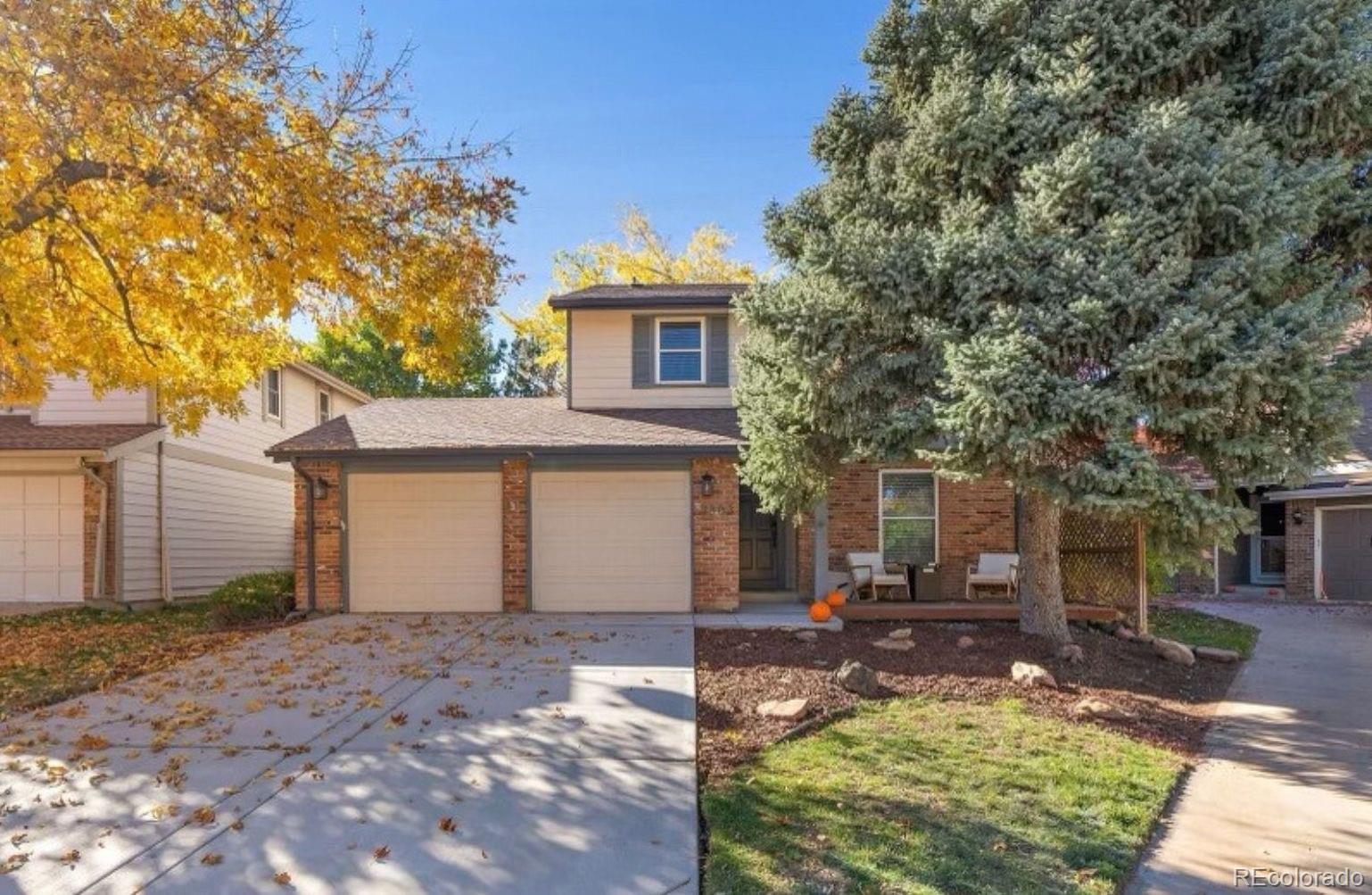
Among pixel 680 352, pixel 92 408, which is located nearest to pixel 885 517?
pixel 680 352

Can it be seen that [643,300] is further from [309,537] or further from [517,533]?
[309,537]

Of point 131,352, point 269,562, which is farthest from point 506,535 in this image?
point 269,562

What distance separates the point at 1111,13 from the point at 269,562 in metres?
17.6

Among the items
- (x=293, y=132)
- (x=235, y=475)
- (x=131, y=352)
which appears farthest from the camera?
(x=235, y=475)

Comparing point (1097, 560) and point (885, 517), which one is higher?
point (885, 517)

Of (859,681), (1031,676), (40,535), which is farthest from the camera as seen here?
(40,535)

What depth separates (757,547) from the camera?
45.5ft

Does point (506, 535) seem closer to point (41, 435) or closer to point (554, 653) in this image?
point (554, 653)

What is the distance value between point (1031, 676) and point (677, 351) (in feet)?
24.5

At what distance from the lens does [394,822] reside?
413 centimetres

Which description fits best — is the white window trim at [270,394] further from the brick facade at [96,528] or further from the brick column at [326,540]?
the brick column at [326,540]

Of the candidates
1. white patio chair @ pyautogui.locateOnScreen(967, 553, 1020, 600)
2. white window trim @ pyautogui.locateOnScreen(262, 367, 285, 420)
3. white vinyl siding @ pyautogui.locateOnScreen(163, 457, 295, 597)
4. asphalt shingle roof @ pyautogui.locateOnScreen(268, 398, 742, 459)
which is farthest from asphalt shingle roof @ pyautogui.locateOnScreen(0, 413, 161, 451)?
white patio chair @ pyautogui.locateOnScreen(967, 553, 1020, 600)

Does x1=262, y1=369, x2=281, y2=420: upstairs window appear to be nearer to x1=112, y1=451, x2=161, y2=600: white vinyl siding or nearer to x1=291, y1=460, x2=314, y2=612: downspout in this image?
x1=112, y1=451, x2=161, y2=600: white vinyl siding

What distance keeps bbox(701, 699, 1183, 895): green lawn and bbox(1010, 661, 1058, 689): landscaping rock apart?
1.00 m
